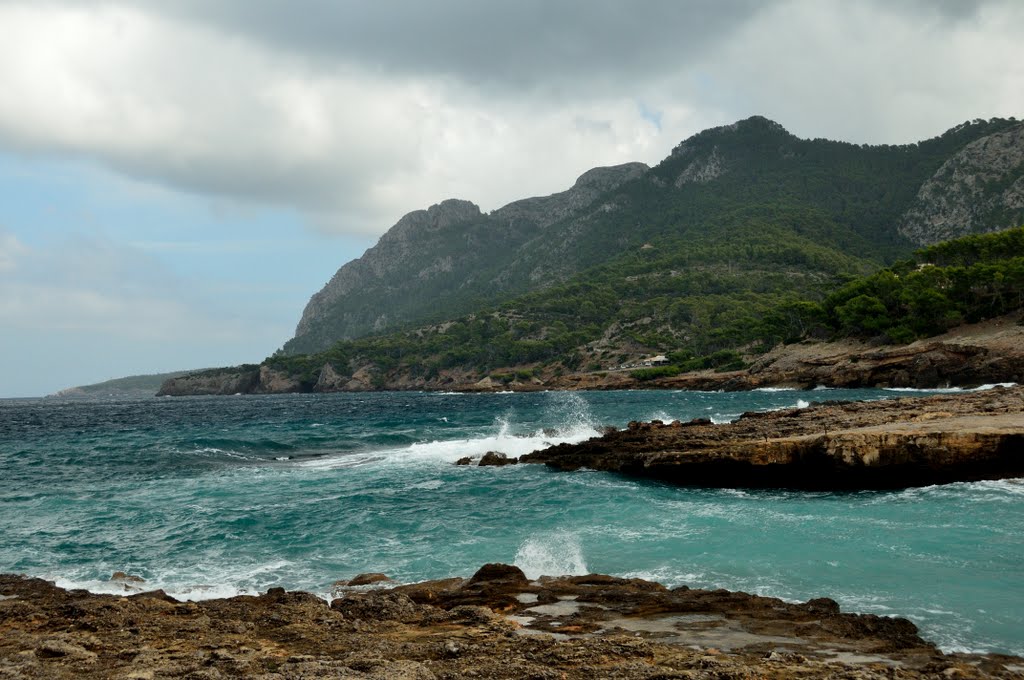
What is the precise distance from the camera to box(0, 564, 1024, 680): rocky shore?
686cm

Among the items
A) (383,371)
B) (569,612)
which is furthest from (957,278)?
(383,371)

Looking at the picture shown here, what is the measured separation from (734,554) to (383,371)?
563 feet

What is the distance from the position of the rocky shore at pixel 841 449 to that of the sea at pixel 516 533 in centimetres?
100

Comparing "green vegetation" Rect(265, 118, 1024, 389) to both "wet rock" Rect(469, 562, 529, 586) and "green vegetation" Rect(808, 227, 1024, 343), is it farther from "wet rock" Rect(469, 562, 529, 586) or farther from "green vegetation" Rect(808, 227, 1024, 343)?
"wet rock" Rect(469, 562, 529, 586)

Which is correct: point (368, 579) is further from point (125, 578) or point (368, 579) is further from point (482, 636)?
point (125, 578)

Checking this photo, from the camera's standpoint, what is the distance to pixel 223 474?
3198 cm

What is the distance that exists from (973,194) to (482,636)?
659 ft

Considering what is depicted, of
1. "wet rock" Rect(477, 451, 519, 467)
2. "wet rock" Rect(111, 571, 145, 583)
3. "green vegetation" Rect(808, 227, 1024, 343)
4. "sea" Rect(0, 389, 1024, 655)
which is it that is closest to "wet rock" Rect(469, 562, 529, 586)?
"sea" Rect(0, 389, 1024, 655)

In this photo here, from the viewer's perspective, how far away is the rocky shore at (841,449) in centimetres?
1995

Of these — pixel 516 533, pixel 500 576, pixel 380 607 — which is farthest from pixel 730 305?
pixel 380 607

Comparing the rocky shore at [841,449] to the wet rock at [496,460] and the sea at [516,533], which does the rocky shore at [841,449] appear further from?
the wet rock at [496,460]

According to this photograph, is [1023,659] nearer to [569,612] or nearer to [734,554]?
[569,612]

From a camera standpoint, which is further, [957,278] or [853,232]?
[853,232]

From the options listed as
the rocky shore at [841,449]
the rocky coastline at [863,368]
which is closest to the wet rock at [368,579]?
the rocky shore at [841,449]
